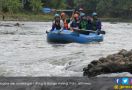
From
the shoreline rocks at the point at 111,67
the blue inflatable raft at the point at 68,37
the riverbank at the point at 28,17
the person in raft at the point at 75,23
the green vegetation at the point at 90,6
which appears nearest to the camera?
the shoreline rocks at the point at 111,67

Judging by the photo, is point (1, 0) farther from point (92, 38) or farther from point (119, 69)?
point (119, 69)

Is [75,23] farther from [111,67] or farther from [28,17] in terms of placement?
[28,17]

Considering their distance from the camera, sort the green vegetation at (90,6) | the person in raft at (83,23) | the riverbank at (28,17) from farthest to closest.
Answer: the green vegetation at (90,6), the riverbank at (28,17), the person in raft at (83,23)

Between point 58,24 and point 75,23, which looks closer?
point 58,24

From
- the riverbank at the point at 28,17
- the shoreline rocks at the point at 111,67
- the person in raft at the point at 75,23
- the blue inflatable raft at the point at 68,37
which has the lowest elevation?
the riverbank at the point at 28,17

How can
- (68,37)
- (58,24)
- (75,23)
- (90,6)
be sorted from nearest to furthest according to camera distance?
(68,37), (58,24), (75,23), (90,6)

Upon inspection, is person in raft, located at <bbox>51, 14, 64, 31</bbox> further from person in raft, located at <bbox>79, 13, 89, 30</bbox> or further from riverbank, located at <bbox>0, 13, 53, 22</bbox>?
riverbank, located at <bbox>0, 13, 53, 22</bbox>

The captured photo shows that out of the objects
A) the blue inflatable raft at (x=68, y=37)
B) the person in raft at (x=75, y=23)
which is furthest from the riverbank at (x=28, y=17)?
the blue inflatable raft at (x=68, y=37)

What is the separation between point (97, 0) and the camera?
8388 centimetres

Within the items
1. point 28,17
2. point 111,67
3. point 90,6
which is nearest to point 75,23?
point 111,67

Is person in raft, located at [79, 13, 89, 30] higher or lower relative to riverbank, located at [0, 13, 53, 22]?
higher

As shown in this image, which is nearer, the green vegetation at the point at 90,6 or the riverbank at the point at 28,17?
the riverbank at the point at 28,17

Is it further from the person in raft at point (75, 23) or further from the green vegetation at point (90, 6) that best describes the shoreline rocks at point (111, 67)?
the green vegetation at point (90, 6)

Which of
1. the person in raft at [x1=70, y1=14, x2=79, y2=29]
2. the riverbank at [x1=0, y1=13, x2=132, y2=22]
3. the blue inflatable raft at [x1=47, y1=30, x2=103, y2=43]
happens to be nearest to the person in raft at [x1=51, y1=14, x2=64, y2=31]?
the blue inflatable raft at [x1=47, y1=30, x2=103, y2=43]
